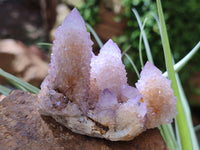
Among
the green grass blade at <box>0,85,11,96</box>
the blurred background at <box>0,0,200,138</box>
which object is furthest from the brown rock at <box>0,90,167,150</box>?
the blurred background at <box>0,0,200,138</box>

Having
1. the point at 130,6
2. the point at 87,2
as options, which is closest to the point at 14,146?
the point at 130,6

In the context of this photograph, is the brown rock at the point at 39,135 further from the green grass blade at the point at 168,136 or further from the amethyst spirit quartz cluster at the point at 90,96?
the green grass blade at the point at 168,136

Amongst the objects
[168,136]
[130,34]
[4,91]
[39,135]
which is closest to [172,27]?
[130,34]

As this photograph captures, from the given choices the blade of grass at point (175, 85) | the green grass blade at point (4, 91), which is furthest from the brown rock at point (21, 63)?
the blade of grass at point (175, 85)

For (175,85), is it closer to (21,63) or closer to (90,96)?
(90,96)

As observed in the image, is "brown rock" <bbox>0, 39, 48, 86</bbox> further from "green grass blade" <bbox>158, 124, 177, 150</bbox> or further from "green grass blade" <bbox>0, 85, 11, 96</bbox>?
"green grass blade" <bbox>158, 124, 177, 150</bbox>

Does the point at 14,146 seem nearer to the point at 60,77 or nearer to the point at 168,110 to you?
the point at 60,77
